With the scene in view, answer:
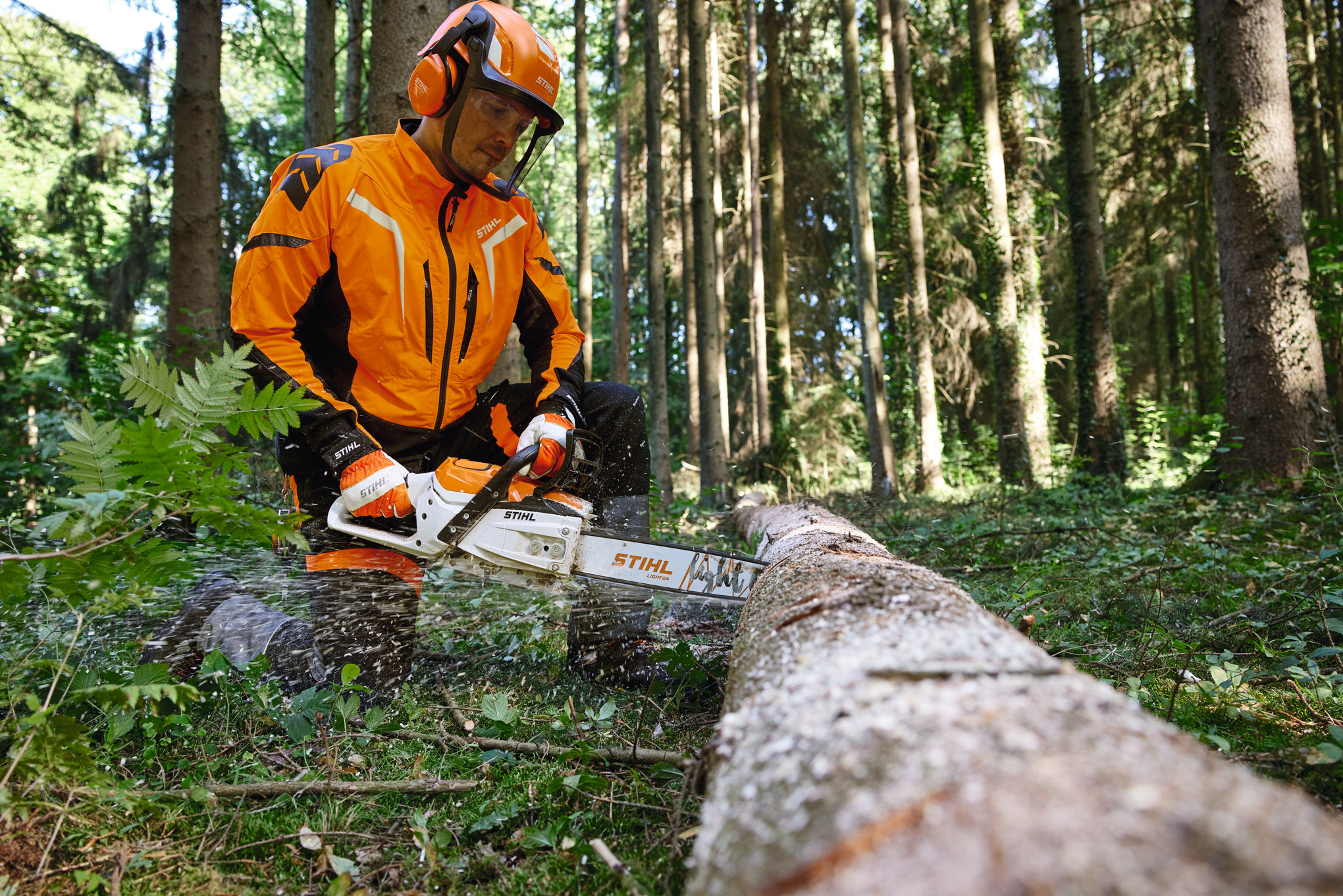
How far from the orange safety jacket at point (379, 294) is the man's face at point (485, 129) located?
0.40 feet

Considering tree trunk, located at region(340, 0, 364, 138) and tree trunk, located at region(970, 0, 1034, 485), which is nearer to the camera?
tree trunk, located at region(340, 0, 364, 138)

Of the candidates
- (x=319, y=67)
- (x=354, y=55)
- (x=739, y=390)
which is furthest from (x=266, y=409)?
(x=739, y=390)

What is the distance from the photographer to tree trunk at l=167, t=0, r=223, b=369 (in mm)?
5598

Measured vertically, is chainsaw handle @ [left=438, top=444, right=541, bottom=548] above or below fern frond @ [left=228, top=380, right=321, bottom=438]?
below

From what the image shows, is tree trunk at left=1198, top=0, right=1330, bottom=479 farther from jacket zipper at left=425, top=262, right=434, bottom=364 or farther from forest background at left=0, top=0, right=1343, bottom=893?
jacket zipper at left=425, top=262, right=434, bottom=364

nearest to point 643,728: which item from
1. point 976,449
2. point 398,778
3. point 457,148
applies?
point 398,778

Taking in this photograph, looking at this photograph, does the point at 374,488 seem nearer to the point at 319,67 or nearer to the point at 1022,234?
the point at 319,67

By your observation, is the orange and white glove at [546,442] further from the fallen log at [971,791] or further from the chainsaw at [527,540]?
the fallen log at [971,791]

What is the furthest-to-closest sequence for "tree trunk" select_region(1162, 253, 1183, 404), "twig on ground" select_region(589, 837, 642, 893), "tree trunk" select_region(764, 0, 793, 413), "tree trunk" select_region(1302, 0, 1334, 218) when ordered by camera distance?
"tree trunk" select_region(1162, 253, 1183, 404)
"tree trunk" select_region(764, 0, 793, 413)
"tree trunk" select_region(1302, 0, 1334, 218)
"twig on ground" select_region(589, 837, 642, 893)

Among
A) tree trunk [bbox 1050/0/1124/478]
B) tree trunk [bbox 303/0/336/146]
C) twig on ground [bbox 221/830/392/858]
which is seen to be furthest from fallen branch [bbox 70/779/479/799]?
tree trunk [bbox 1050/0/1124/478]

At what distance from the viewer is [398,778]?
1.88 m

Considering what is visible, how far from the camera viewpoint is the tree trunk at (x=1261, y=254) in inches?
212

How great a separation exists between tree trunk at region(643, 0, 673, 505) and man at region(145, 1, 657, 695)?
19.9ft

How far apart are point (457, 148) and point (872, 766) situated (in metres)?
2.48
